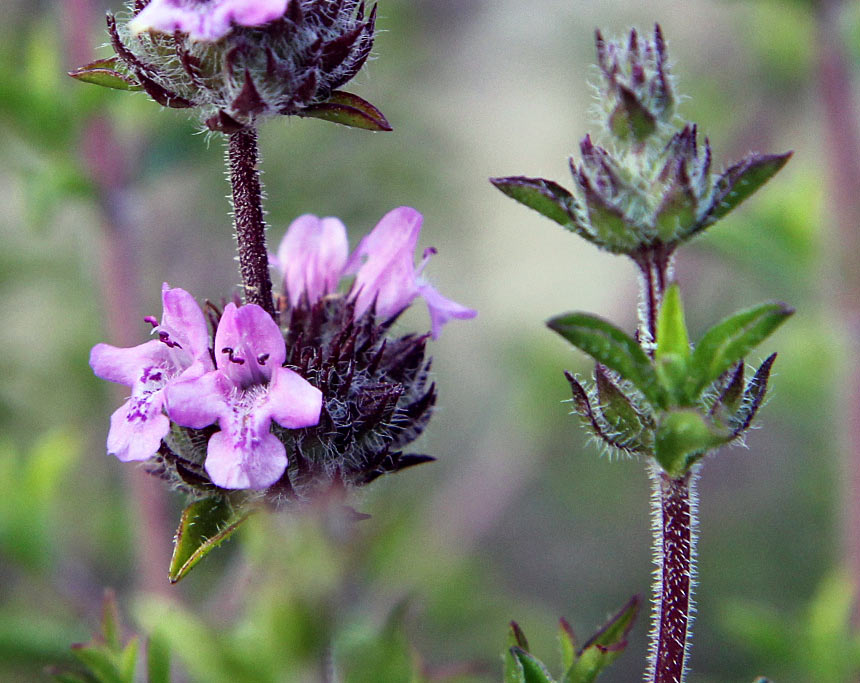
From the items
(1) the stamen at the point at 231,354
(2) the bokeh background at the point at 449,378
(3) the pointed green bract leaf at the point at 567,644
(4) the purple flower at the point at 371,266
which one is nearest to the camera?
(1) the stamen at the point at 231,354

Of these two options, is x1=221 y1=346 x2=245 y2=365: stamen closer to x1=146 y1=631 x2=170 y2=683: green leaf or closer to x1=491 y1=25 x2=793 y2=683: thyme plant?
x1=491 y1=25 x2=793 y2=683: thyme plant

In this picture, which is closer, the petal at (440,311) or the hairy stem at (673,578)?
the hairy stem at (673,578)

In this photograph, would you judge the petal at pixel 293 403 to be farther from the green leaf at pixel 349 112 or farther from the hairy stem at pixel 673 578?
the hairy stem at pixel 673 578

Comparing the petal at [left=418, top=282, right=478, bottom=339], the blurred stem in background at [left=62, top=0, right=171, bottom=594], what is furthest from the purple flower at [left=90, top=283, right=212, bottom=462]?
the blurred stem in background at [left=62, top=0, right=171, bottom=594]

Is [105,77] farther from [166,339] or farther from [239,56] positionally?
[166,339]

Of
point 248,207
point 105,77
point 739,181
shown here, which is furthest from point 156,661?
point 739,181

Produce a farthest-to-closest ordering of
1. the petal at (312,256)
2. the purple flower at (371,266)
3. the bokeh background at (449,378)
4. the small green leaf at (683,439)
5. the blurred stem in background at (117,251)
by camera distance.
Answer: the blurred stem in background at (117,251)
the bokeh background at (449,378)
the petal at (312,256)
the purple flower at (371,266)
the small green leaf at (683,439)

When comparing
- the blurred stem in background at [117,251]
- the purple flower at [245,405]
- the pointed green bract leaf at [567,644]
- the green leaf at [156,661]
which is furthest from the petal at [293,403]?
the blurred stem in background at [117,251]

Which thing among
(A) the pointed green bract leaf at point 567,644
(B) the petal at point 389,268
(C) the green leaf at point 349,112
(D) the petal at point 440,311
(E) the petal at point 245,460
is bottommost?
(A) the pointed green bract leaf at point 567,644
